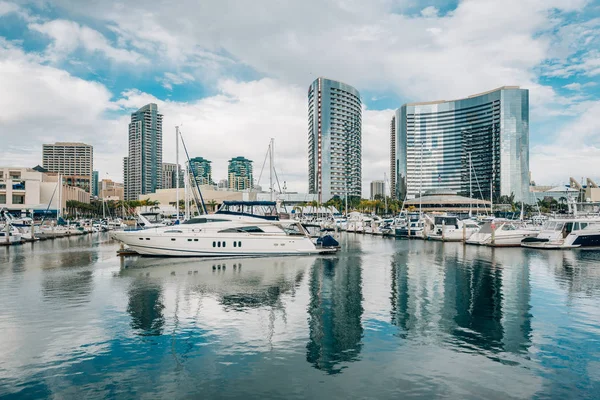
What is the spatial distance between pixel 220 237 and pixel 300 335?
27.9m

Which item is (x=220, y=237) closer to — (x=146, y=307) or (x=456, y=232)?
(x=146, y=307)

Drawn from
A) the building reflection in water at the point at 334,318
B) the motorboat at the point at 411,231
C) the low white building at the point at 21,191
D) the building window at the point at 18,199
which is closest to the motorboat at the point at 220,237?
the building reflection in water at the point at 334,318

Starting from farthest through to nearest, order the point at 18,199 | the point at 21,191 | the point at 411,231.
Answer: the point at 18,199 → the point at 21,191 → the point at 411,231

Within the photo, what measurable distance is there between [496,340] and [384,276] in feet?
55.2

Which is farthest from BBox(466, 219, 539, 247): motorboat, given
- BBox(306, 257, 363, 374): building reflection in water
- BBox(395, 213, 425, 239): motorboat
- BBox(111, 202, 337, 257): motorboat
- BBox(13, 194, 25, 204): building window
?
BBox(13, 194, 25, 204): building window

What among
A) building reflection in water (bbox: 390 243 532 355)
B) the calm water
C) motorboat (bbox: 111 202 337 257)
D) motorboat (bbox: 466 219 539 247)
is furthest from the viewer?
motorboat (bbox: 466 219 539 247)

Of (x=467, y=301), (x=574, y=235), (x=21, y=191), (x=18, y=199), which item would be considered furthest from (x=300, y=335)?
(x=18, y=199)

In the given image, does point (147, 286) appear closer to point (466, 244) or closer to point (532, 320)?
point (532, 320)

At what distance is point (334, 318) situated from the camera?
69.8ft

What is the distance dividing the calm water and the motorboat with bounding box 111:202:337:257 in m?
8.66

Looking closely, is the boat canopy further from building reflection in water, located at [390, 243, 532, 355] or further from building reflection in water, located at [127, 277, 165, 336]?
building reflection in water, located at [127, 277, 165, 336]

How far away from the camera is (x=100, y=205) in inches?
7239

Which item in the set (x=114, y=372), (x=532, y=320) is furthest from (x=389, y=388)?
(x=532, y=320)

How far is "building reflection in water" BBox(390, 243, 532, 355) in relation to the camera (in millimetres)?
18250
